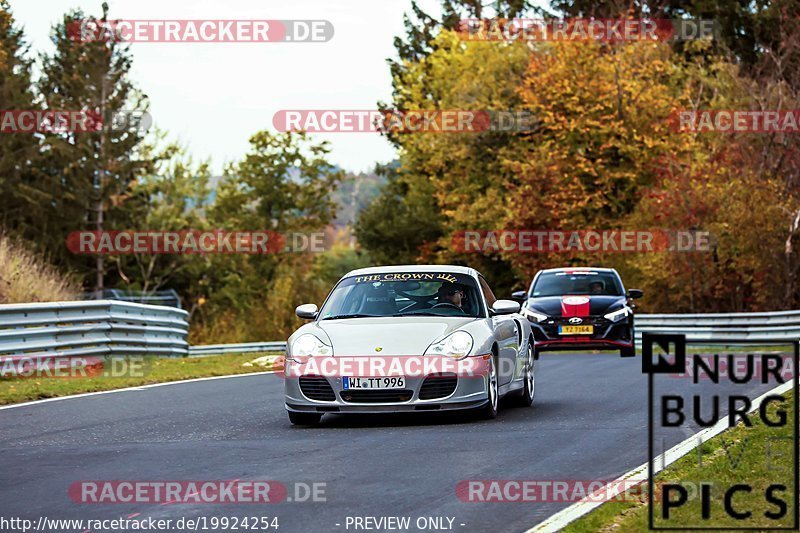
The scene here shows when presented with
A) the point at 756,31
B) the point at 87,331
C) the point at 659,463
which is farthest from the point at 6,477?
the point at 756,31

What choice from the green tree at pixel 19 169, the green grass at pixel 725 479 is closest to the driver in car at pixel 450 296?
the green grass at pixel 725 479

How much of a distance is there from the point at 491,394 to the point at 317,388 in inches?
64.8

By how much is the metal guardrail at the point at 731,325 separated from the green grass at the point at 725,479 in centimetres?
1860

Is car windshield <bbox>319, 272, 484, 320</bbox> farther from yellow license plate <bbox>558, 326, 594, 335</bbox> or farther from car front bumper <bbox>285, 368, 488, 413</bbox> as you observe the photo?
yellow license plate <bbox>558, 326, 594, 335</bbox>

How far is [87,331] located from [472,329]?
30.4ft

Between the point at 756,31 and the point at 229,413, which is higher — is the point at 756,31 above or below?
above

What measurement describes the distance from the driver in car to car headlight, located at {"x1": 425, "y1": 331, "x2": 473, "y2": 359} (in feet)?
3.13

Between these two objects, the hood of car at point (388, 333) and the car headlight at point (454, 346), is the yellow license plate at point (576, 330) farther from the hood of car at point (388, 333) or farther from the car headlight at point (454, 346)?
the car headlight at point (454, 346)

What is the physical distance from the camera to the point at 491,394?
12.7m

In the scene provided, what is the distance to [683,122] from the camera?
47.8 meters

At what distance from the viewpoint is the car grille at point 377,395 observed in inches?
480

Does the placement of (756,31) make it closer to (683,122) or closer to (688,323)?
(683,122)

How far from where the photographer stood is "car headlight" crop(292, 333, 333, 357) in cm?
1243

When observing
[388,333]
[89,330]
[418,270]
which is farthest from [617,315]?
[388,333]
